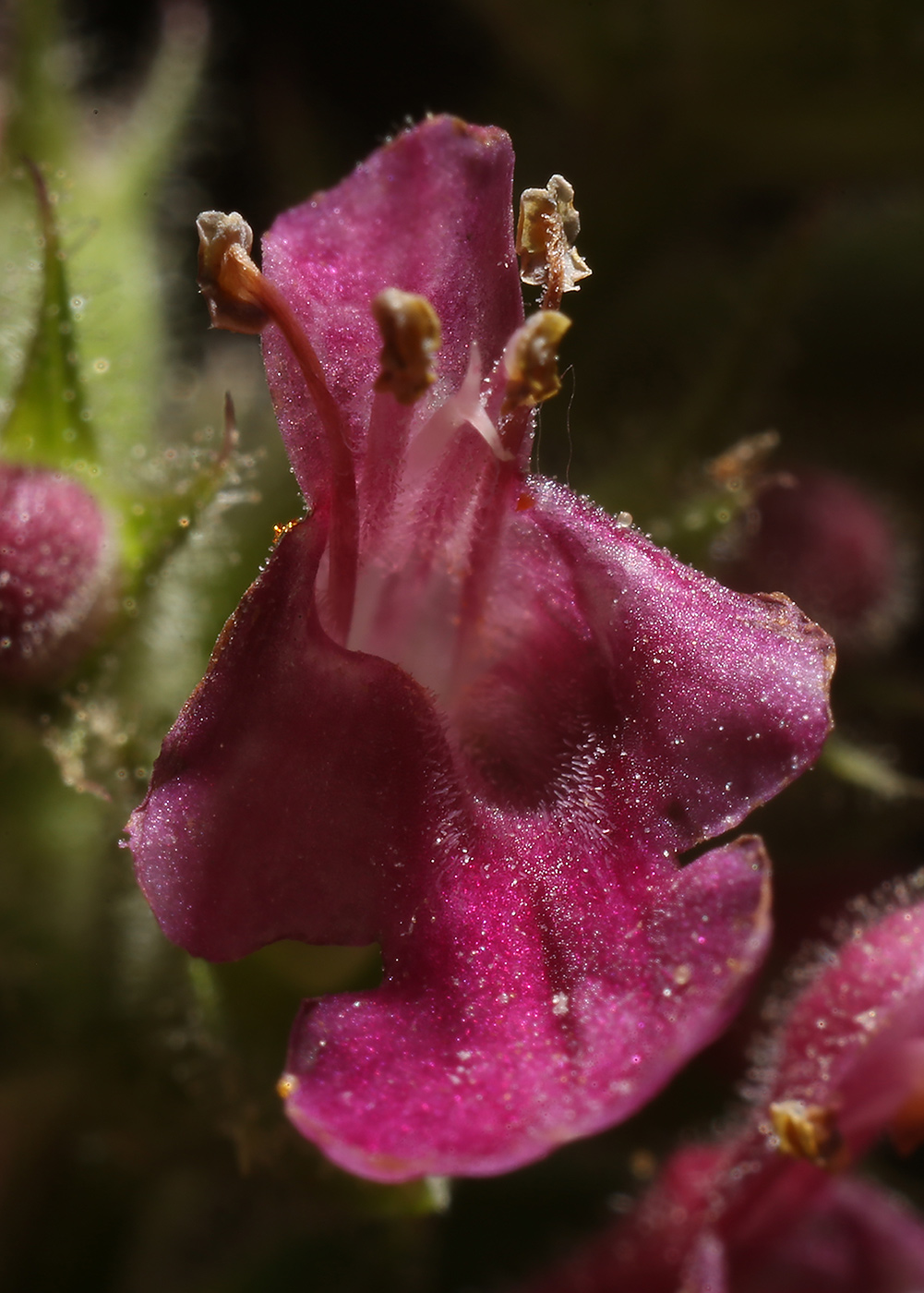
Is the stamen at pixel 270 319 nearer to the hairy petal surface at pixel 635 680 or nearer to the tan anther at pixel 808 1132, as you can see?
the hairy petal surface at pixel 635 680

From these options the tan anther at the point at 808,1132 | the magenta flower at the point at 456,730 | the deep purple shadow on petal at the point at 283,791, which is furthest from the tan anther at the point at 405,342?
the tan anther at the point at 808,1132

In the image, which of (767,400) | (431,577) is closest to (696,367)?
(767,400)

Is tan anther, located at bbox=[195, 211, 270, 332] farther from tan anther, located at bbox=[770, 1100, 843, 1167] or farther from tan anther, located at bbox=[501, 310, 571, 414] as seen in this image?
tan anther, located at bbox=[770, 1100, 843, 1167]

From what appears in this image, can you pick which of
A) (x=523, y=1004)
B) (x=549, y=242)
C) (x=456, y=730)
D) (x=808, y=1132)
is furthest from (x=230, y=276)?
(x=808, y=1132)

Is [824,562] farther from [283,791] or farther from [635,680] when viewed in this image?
[283,791]

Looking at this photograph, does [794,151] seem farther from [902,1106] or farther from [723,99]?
[902,1106]

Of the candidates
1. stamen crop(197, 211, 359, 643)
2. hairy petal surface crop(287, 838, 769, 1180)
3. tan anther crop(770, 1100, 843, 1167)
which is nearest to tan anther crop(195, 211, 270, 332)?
stamen crop(197, 211, 359, 643)

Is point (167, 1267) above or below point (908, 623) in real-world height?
below
